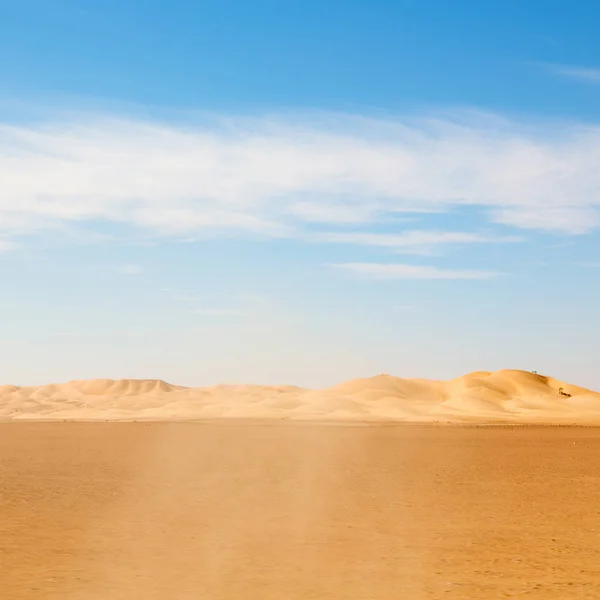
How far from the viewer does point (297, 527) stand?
1862 cm

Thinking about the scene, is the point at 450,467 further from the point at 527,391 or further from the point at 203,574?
the point at 527,391

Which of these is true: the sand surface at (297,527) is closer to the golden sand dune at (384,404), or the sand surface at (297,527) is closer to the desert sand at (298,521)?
the desert sand at (298,521)

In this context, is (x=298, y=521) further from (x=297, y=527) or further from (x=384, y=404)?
(x=384, y=404)

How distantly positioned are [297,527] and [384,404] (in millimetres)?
94670

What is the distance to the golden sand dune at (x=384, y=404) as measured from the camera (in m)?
99.3

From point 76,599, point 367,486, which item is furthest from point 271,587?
point 367,486

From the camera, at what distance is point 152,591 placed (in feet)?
41.3

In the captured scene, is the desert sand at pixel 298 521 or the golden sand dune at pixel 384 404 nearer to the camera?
the desert sand at pixel 298 521

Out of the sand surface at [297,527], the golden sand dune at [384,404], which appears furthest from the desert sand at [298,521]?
the golden sand dune at [384,404]

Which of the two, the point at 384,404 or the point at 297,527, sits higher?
the point at 384,404

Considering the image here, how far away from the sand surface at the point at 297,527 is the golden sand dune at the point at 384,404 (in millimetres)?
56686

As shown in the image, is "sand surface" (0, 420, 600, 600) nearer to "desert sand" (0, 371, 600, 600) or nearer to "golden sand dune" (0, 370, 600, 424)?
"desert sand" (0, 371, 600, 600)

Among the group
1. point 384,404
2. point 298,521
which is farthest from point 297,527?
point 384,404

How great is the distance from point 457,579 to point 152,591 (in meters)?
4.48
